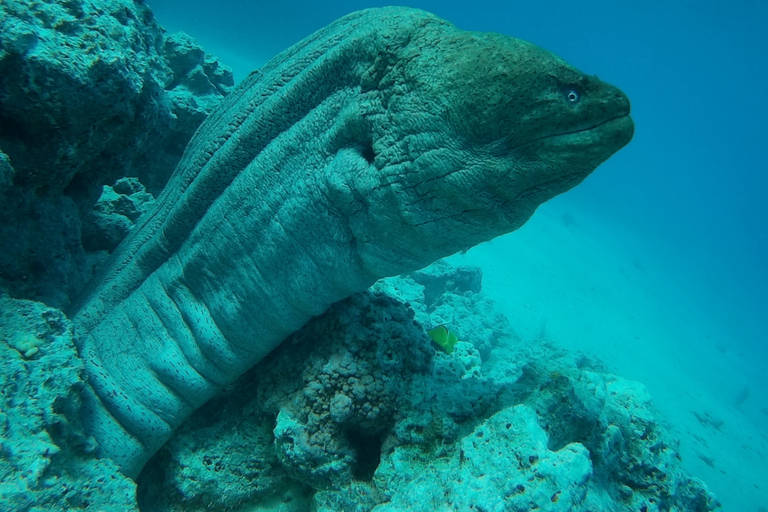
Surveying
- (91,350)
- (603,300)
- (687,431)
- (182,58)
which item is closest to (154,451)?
(91,350)

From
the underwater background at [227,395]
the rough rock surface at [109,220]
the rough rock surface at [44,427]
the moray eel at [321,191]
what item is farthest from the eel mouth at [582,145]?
the rough rock surface at [109,220]

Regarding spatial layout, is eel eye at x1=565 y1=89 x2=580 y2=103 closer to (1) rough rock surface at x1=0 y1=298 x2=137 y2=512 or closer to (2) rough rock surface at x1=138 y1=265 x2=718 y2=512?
(2) rough rock surface at x1=138 y1=265 x2=718 y2=512

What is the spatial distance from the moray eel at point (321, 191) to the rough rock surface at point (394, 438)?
26 centimetres

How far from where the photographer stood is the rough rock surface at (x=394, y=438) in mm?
1973

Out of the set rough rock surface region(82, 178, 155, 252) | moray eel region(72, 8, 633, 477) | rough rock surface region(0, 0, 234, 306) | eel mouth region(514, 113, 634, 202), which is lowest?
eel mouth region(514, 113, 634, 202)

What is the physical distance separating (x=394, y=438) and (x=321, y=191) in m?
1.51

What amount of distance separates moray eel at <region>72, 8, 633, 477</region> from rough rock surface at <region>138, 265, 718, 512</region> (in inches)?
10.3

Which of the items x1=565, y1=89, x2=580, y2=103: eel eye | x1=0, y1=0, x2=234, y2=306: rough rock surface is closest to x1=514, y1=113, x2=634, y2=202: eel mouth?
x1=565, y1=89, x2=580, y2=103: eel eye

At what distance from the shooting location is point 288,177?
2.32 metres

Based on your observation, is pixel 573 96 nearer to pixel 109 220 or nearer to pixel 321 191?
pixel 321 191

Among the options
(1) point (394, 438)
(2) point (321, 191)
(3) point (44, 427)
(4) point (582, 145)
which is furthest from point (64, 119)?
(4) point (582, 145)

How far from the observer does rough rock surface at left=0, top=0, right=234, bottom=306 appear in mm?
2010

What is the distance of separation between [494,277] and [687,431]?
9034 mm

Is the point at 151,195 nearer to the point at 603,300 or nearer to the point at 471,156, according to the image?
the point at 471,156
